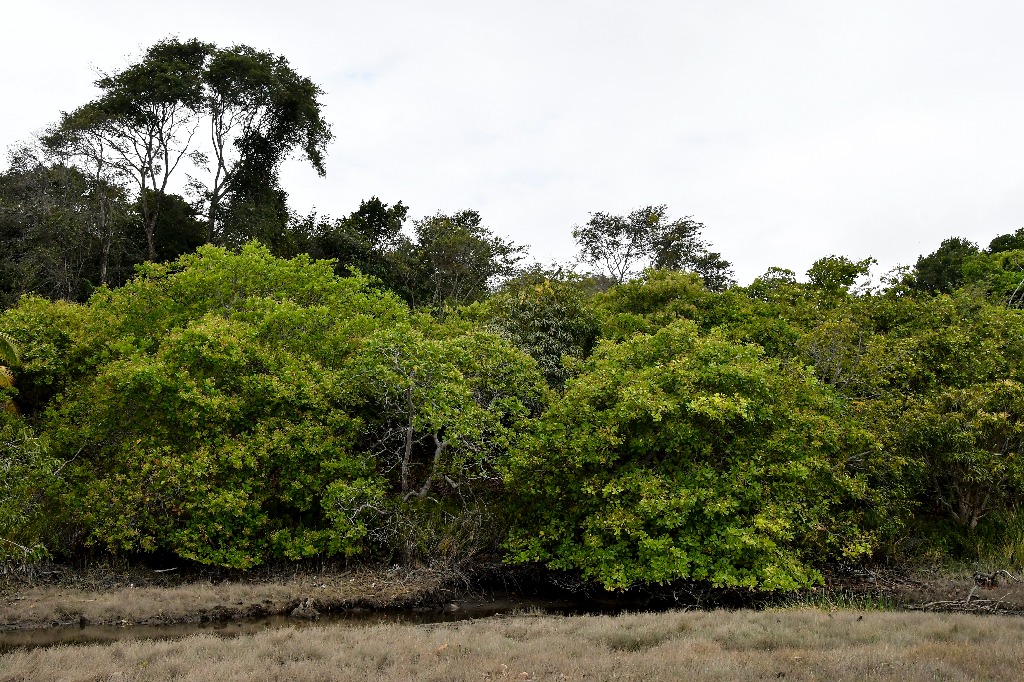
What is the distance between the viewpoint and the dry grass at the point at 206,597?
14.8 metres

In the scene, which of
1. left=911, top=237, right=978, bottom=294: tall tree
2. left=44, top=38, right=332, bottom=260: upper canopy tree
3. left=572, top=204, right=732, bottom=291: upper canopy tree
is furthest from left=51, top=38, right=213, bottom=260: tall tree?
left=911, top=237, right=978, bottom=294: tall tree

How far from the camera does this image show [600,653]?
416 inches

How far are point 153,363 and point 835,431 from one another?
52.8ft

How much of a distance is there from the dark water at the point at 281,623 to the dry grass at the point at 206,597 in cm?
27

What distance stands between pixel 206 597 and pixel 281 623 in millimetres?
1957

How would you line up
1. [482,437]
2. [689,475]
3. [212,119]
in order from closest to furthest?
1. [689,475]
2. [482,437]
3. [212,119]

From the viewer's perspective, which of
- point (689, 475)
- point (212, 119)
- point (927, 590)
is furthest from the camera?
point (212, 119)

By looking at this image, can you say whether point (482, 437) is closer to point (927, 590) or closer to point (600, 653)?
point (600, 653)

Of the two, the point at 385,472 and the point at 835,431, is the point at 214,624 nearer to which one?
the point at 385,472

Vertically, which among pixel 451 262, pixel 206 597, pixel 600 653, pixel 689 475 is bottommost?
pixel 206 597

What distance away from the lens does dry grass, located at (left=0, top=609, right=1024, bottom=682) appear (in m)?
9.23

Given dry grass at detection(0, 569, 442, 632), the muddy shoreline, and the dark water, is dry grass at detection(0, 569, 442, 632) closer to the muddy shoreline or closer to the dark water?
the muddy shoreline

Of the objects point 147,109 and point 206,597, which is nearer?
point 206,597

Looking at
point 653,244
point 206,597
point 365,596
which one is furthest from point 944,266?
point 206,597
